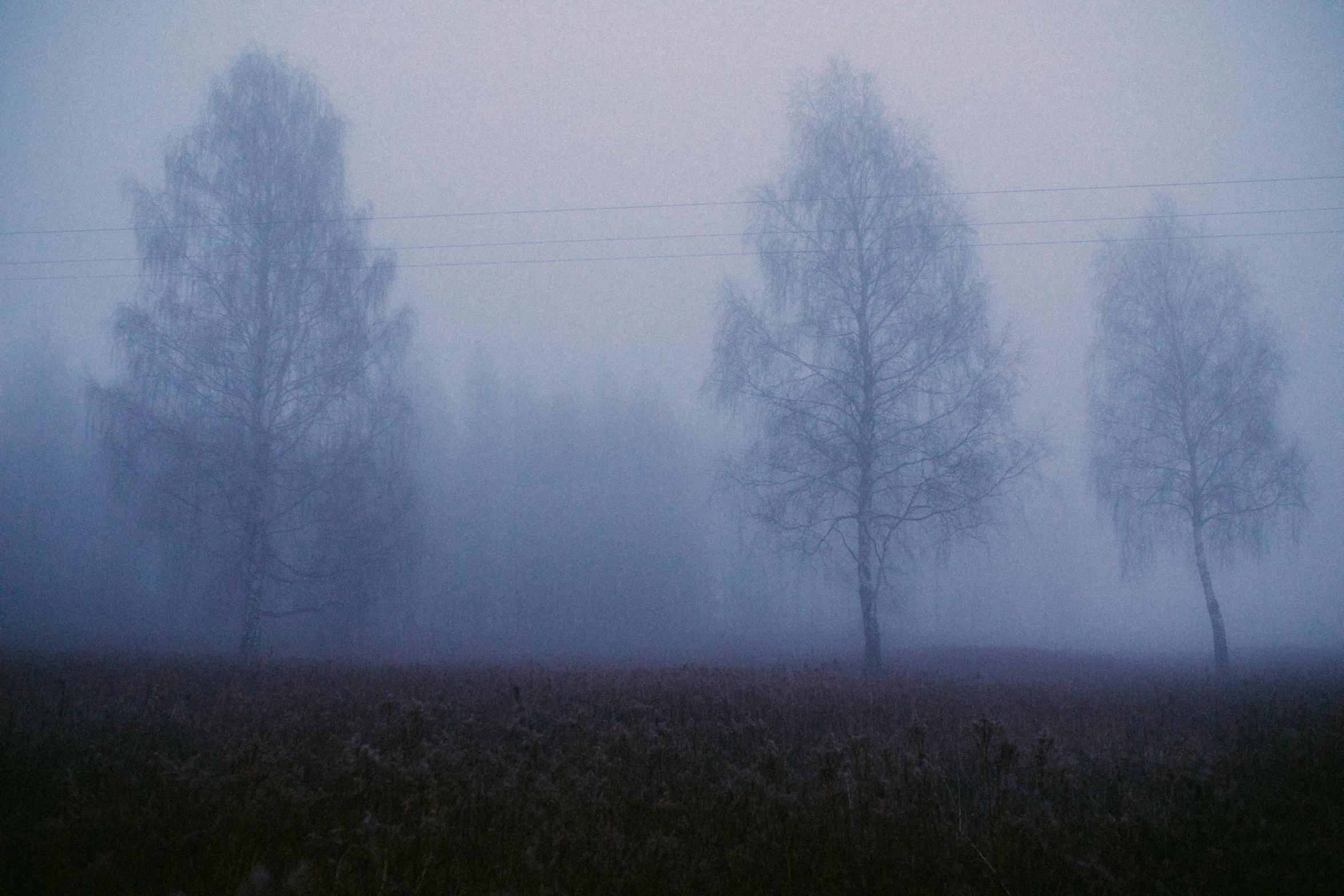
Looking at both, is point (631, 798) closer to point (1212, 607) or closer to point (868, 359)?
point (868, 359)

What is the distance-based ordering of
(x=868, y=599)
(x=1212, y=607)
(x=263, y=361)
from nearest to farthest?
(x=868, y=599)
(x=263, y=361)
(x=1212, y=607)

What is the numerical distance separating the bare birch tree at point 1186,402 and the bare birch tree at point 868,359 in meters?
6.92

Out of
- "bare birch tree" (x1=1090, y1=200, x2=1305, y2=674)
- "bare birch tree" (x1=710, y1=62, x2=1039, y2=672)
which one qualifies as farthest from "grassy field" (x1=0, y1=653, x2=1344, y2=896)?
"bare birch tree" (x1=1090, y1=200, x2=1305, y2=674)

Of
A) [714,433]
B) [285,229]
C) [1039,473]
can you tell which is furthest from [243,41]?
[714,433]

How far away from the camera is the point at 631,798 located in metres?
3.74

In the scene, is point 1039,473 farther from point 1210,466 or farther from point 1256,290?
point 1256,290

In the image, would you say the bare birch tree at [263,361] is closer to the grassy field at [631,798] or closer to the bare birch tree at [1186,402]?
the grassy field at [631,798]

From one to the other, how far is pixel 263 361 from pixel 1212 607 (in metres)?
23.5

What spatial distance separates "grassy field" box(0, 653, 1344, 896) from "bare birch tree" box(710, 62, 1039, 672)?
6.81 m

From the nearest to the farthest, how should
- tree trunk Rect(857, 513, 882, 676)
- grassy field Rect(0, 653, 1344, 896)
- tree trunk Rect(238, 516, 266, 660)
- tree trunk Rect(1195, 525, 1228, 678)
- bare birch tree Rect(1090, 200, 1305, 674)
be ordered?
grassy field Rect(0, 653, 1344, 896), tree trunk Rect(857, 513, 882, 676), tree trunk Rect(238, 516, 266, 660), tree trunk Rect(1195, 525, 1228, 678), bare birch tree Rect(1090, 200, 1305, 674)

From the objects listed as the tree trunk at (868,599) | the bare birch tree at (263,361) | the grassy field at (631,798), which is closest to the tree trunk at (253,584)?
the bare birch tree at (263,361)

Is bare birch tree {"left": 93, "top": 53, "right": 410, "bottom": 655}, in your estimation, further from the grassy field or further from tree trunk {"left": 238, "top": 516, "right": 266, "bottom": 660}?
the grassy field

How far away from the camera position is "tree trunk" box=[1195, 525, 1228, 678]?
48.2 feet

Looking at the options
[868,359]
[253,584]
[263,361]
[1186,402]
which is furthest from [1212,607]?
[263,361]
